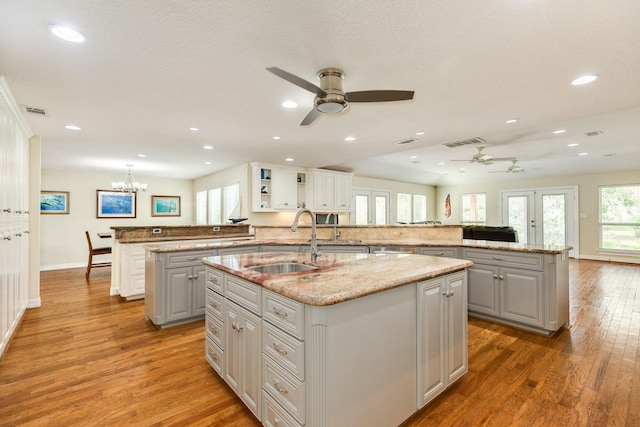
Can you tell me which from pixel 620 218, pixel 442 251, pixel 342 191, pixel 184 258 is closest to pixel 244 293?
pixel 184 258

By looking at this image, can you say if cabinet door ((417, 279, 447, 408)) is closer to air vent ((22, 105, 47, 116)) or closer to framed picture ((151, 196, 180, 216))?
air vent ((22, 105, 47, 116))

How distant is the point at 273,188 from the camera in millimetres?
6375

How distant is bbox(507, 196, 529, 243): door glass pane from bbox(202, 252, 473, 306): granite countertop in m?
8.73

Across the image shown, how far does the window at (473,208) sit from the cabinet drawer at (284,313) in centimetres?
1036

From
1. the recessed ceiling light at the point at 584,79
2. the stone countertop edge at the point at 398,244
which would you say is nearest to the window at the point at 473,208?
the stone countertop edge at the point at 398,244

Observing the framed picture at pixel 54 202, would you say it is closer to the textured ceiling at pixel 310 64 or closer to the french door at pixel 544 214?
the textured ceiling at pixel 310 64

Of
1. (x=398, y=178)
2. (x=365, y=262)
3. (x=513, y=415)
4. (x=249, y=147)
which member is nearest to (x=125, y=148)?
(x=249, y=147)

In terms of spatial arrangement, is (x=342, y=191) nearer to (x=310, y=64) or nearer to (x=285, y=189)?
(x=285, y=189)

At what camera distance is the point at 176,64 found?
2172mm

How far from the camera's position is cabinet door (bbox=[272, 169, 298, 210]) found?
6422mm

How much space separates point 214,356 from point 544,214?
9.95m

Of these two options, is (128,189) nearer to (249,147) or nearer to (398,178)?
(249,147)

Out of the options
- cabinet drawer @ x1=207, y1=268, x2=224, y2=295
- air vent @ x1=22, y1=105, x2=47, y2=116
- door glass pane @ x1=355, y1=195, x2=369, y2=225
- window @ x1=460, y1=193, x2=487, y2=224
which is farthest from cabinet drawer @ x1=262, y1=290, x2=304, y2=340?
window @ x1=460, y1=193, x2=487, y2=224

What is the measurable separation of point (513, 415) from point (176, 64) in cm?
323
